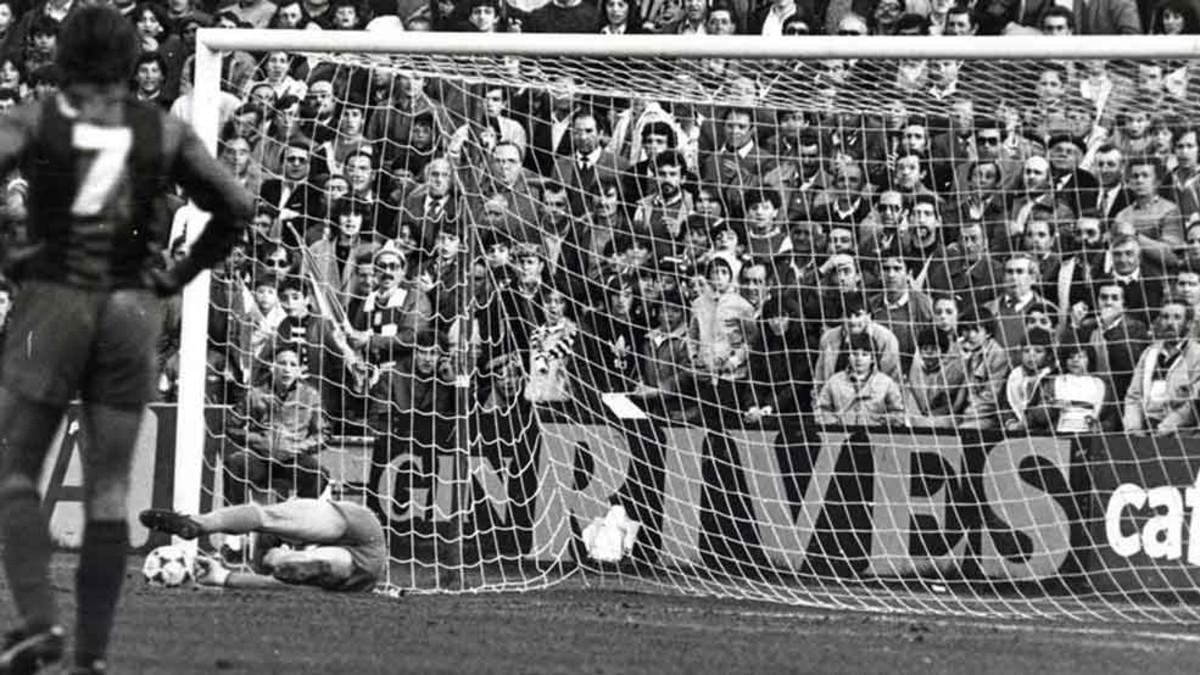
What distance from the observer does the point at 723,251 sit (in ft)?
48.9

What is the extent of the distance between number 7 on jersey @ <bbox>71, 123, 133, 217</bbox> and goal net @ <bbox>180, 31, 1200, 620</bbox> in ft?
20.1

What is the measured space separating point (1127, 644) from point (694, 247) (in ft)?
14.9

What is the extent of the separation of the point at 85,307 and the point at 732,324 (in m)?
7.80

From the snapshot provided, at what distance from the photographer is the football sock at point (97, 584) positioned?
7145 millimetres

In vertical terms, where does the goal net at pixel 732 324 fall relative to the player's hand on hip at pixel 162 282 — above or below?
below

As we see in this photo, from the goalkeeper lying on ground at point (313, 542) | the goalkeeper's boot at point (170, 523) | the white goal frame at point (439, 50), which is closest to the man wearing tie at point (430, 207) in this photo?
the white goal frame at point (439, 50)

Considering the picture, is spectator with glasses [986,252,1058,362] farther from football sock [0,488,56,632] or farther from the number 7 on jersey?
football sock [0,488,56,632]

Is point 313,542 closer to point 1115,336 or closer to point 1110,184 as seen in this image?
point 1115,336

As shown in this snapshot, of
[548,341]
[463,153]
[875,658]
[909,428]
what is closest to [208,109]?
[463,153]

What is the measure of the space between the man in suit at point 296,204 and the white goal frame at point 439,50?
1.53 m

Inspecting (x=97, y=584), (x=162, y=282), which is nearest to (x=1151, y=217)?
(x=162, y=282)

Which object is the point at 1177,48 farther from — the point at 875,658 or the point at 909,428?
the point at 875,658

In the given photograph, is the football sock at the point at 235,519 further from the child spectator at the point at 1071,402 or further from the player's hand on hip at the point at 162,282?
the child spectator at the point at 1071,402

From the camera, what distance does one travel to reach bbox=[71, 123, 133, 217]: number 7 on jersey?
722 cm
